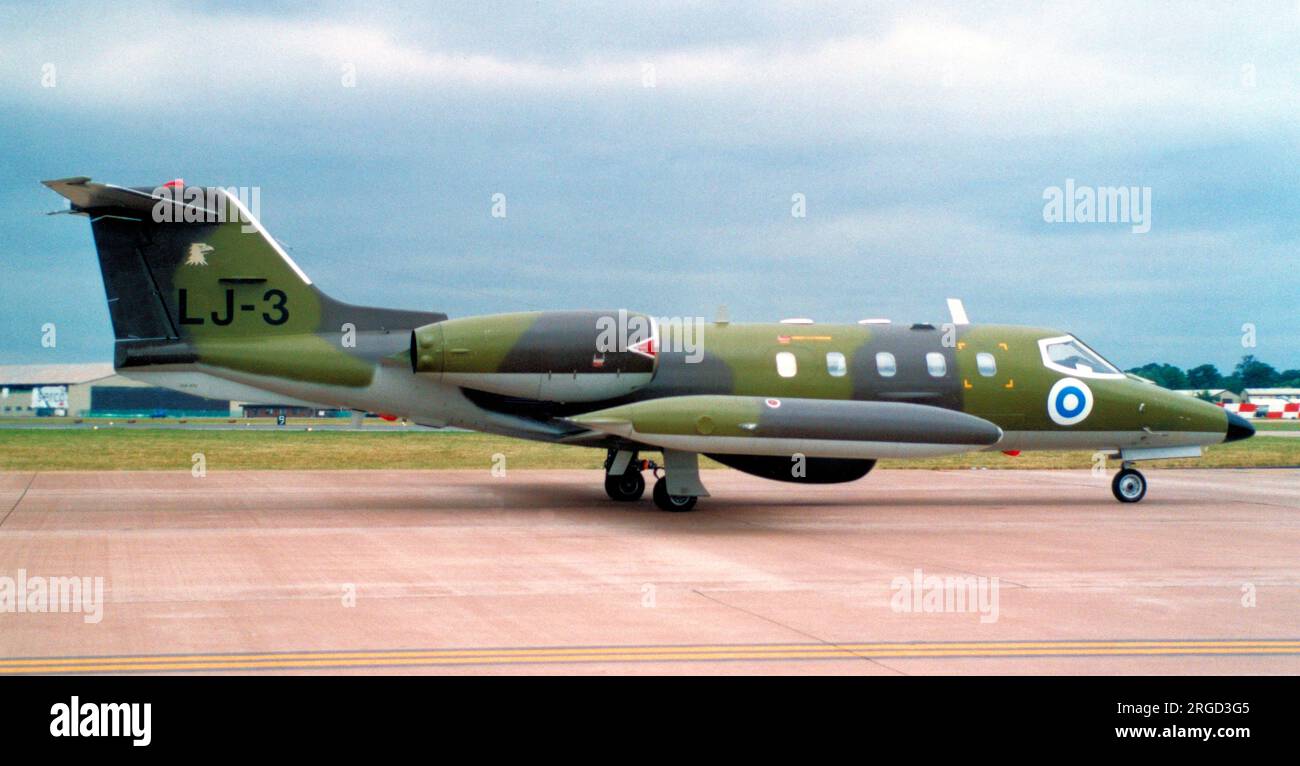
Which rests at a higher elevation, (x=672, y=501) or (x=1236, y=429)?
(x=1236, y=429)

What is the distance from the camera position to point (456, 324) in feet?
61.3

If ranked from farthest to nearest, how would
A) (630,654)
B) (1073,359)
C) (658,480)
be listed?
(1073,359) → (658,480) → (630,654)

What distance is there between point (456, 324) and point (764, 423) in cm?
505

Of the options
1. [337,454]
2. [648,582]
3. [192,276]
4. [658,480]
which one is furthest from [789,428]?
[337,454]

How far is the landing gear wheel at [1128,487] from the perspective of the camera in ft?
70.9

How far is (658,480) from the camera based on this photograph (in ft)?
64.6

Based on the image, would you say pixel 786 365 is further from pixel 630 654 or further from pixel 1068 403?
pixel 630 654

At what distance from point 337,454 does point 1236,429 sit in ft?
77.4

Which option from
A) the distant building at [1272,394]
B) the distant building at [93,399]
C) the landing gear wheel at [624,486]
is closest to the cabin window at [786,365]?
the landing gear wheel at [624,486]

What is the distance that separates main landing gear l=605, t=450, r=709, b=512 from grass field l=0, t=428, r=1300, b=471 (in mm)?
10144

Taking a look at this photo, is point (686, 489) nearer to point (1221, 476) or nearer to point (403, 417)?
point (403, 417)

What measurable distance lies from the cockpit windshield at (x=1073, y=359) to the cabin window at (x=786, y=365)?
441 cm

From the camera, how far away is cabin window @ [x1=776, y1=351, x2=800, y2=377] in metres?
20.0

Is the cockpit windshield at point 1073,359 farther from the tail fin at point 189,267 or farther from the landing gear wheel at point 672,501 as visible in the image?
the tail fin at point 189,267
